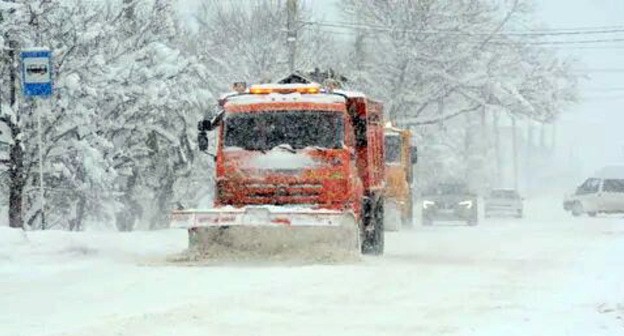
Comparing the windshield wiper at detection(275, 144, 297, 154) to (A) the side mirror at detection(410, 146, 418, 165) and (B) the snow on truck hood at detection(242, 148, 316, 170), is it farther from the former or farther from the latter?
(A) the side mirror at detection(410, 146, 418, 165)

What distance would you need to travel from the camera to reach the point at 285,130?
684 inches

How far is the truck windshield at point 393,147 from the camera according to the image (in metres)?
30.2

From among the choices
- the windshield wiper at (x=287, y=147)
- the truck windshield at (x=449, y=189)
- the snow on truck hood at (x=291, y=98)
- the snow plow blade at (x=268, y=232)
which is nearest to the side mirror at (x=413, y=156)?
the truck windshield at (x=449, y=189)

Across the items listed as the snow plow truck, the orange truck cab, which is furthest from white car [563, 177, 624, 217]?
the snow plow truck

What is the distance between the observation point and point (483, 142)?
92.2 metres

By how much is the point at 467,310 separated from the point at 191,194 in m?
31.7

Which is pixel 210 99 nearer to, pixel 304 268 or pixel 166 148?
pixel 166 148

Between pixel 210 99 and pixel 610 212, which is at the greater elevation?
pixel 210 99

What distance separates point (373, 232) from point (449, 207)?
18.3m

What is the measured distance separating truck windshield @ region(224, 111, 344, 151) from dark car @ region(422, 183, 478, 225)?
2046 cm

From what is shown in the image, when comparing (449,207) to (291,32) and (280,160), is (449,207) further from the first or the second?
(280,160)

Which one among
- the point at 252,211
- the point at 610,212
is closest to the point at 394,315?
the point at 252,211

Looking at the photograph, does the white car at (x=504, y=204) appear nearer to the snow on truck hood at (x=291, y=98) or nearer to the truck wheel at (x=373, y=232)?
the truck wheel at (x=373, y=232)

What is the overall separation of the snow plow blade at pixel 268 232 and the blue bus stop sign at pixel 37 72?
9.70 ft
